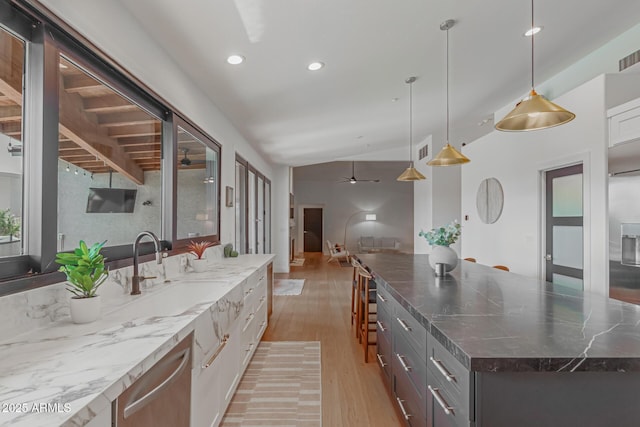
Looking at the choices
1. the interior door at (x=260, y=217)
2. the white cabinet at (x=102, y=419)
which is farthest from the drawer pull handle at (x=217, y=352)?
the interior door at (x=260, y=217)

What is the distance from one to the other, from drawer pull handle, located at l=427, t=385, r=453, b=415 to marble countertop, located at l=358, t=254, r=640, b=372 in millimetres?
233

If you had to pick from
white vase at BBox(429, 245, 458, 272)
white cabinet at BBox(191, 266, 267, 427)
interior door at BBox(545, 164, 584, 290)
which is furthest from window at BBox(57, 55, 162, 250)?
interior door at BBox(545, 164, 584, 290)

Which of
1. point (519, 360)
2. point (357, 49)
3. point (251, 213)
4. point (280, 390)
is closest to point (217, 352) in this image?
point (280, 390)

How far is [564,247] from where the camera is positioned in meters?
3.65

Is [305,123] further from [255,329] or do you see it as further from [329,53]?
[255,329]

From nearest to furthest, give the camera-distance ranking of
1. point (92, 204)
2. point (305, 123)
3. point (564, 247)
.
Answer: point (92, 204)
point (564, 247)
point (305, 123)

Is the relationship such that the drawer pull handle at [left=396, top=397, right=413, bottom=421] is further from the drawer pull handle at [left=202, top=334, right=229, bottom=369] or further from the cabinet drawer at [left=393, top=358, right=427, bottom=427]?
the drawer pull handle at [left=202, top=334, right=229, bottom=369]

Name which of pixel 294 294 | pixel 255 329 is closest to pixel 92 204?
pixel 255 329

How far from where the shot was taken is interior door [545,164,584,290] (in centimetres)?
343

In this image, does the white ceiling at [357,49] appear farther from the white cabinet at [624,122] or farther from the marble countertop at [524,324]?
the marble countertop at [524,324]

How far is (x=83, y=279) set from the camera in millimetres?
1415

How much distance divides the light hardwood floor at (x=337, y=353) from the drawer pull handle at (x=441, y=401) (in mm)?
958

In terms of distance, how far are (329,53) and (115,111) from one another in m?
1.85

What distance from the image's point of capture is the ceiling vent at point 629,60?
312 cm
